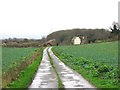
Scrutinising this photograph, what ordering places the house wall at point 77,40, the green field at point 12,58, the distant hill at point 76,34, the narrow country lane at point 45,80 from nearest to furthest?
1. the narrow country lane at point 45,80
2. the green field at point 12,58
3. the house wall at point 77,40
4. the distant hill at point 76,34

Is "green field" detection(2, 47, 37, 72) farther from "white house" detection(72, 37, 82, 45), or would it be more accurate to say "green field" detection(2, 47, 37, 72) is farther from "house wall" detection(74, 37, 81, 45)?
"house wall" detection(74, 37, 81, 45)

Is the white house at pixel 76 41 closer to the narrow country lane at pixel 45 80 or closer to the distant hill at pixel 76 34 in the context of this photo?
the distant hill at pixel 76 34

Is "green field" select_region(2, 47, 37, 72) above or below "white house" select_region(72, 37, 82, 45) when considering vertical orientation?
below

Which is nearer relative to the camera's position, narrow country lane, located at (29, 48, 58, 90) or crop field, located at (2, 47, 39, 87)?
narrow country lane, located at (29, 48, 58, 90)

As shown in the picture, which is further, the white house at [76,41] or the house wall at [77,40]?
the house wall at [77,40]

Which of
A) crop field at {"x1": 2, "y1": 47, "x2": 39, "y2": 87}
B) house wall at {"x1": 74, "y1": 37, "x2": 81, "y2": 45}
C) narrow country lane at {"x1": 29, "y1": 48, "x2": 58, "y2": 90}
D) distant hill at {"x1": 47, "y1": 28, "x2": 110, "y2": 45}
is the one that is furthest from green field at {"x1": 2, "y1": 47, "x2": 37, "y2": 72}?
distant hill at {"x1": 47, "y1": 28, "x2": 110, "y2": 45}

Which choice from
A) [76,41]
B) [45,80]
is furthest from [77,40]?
[45,80]

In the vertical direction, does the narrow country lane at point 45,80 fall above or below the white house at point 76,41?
below

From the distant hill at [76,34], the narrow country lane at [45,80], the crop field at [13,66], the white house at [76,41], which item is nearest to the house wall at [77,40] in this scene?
the white house at [76,41]

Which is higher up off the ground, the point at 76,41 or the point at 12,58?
the point at 76,41

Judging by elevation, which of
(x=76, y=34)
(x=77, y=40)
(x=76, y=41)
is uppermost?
(x=76, y=34)

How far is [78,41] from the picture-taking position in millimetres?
150625

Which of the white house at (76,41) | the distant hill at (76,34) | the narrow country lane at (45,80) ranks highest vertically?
the distant hill at (76,34)

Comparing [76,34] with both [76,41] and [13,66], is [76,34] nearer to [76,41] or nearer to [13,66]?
[76,41]
